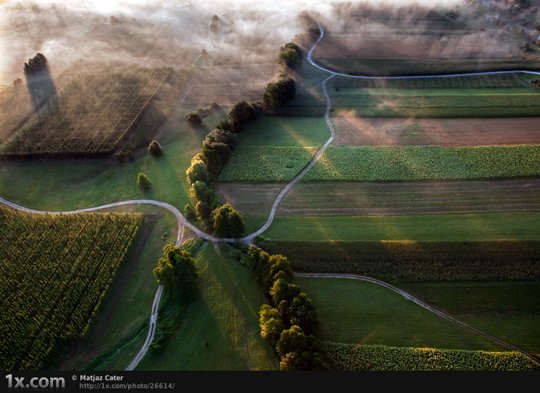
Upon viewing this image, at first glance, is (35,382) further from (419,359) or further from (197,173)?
(419,359)

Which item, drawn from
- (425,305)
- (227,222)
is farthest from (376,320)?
(227,222)

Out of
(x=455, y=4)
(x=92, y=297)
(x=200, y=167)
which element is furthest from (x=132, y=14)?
(x=92, y=297)

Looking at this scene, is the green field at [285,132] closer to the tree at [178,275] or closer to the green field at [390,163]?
the green field at [390,163]

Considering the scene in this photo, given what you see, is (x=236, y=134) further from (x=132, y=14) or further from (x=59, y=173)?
(x=132, y=14)

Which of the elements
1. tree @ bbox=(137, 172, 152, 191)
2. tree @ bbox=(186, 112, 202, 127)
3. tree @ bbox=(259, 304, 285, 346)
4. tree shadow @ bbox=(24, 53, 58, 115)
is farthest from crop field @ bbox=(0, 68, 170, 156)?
tree @ bbox=(259, 304, 285, 346)

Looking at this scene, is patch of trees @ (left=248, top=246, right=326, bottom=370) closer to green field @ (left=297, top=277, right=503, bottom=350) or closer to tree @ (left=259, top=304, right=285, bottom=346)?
tree @ (left=259, top=304, right=285, bottom=346)

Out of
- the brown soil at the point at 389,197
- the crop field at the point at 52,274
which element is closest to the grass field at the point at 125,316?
the crop field at the point at 52,274
